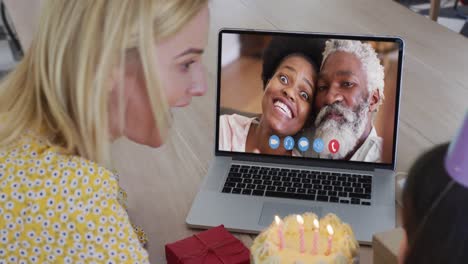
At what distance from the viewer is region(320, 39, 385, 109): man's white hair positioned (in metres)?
1.06

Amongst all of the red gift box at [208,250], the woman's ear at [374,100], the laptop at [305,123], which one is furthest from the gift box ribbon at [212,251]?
the woman's ear at [374,100]

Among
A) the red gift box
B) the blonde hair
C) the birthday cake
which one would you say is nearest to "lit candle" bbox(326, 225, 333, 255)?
the birthday cake

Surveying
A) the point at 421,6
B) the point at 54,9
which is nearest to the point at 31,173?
the point at 54,9

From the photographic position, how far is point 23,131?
79 centimetres

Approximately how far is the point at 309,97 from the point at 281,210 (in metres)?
0.21

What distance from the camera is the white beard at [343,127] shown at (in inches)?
41.9

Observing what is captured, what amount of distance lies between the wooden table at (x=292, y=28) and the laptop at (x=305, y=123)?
0.06 m

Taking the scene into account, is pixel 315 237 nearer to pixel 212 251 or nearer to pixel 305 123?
pixel 212 251

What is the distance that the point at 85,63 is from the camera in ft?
2.39

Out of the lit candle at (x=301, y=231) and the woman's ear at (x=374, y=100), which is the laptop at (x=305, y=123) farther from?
the lit candle at (x=301, y=231)

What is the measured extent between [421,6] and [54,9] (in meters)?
2.87

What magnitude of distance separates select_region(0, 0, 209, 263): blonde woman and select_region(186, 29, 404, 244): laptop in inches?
11.8

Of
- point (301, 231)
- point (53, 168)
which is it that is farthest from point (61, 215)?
point (301, 231)

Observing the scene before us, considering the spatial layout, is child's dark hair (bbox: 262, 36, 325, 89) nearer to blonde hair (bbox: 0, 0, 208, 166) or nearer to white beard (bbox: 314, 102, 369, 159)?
white beard (bbox: 314, 102, 369, 159)
